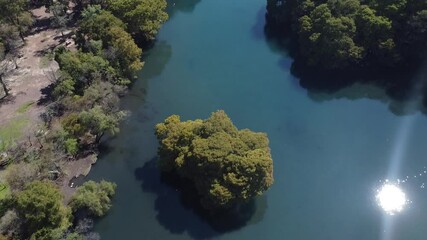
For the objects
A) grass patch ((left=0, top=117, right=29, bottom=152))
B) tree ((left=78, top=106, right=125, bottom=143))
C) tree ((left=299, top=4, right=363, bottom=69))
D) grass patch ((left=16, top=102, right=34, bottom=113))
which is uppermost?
tree ((left=299, top=4, right=363, bottom=69))

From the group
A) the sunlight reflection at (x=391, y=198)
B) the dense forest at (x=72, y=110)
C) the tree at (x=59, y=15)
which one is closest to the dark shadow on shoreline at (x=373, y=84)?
the sunlight reflection at (x=391, y=198)

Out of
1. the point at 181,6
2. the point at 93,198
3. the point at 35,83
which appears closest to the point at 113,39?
the point at 35,83

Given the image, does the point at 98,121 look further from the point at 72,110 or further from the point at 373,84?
the point at 373,84

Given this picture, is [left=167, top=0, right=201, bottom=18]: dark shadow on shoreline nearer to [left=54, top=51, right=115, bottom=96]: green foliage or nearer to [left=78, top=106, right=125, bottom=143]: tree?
[left=54, top=51, right=115, bottom=96]: green foliage

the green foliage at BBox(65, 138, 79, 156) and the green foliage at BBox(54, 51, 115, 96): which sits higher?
the green foliage at BBox(54, 51, 115, 96)

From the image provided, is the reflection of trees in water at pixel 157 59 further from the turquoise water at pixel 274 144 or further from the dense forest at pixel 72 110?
the dense forest at pixel 72 110

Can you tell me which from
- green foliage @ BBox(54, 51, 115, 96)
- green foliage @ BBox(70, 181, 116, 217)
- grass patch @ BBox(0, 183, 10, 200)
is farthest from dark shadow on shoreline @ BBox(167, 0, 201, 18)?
grass patch @ BBox(0, 183, 10, 200)

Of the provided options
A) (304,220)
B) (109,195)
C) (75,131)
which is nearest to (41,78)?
(75,131)

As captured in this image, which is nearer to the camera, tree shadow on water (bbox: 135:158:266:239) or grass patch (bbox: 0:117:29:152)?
tree shadow on water (bbox: 135:158:266:239)
